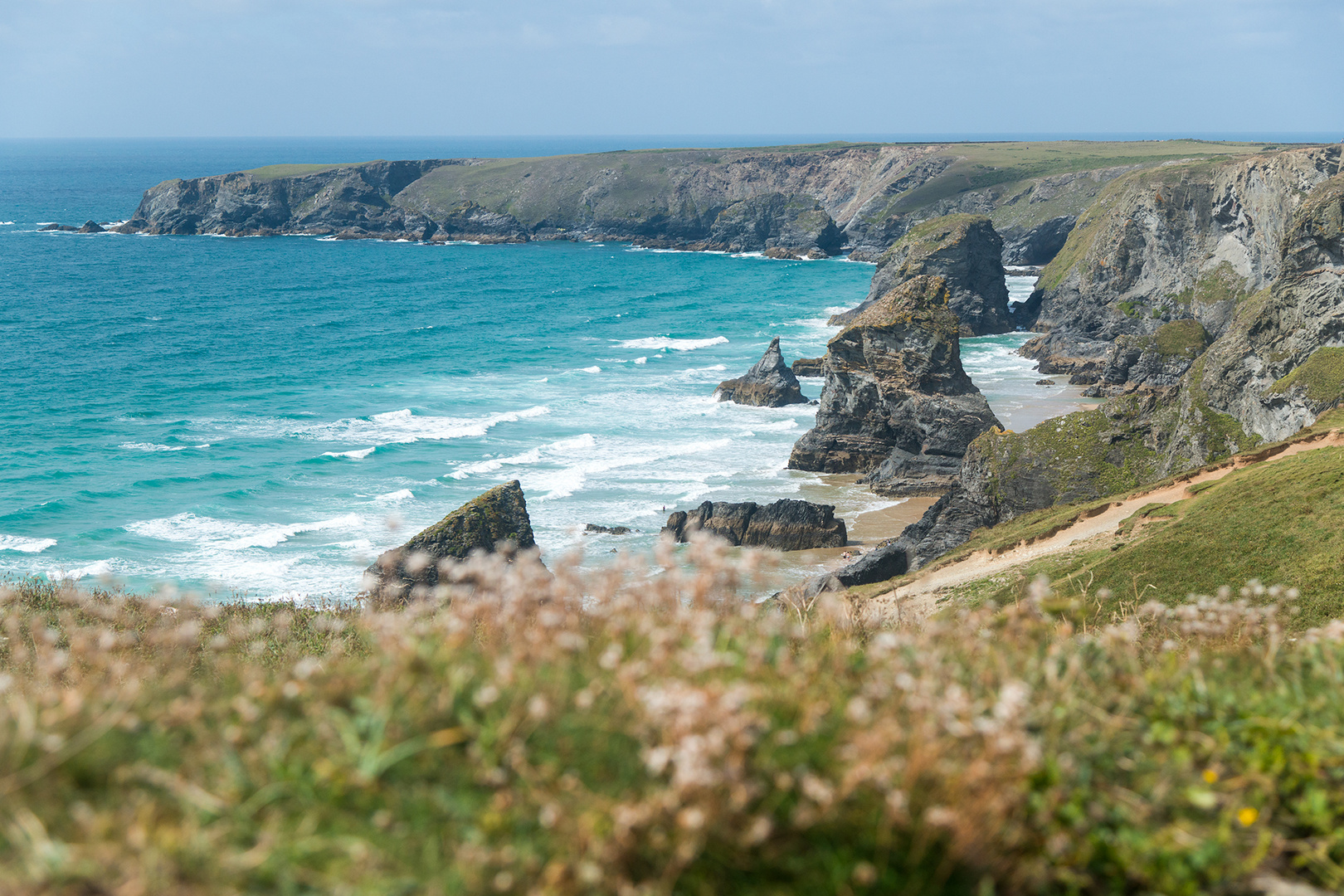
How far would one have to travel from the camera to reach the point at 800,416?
50.7 m

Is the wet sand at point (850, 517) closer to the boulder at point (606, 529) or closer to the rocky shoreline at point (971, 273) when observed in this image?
the rocky shoreline at point (971, 273)

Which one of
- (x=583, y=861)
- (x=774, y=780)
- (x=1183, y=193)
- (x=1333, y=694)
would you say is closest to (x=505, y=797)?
(x=583, y=861)

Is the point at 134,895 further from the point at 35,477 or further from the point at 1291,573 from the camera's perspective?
the point at 35,477

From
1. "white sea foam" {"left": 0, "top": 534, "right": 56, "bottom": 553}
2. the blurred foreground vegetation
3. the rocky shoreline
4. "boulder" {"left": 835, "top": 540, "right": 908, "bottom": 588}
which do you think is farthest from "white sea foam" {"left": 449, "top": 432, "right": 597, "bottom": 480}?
the blurred foreground vegetation

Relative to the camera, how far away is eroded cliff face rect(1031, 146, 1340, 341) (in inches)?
2376

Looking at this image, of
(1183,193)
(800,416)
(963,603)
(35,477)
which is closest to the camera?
(963,603)

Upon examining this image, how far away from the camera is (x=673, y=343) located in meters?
74.8

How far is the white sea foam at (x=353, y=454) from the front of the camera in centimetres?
4491

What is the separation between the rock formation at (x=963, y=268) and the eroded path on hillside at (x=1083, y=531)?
49553 millimetres

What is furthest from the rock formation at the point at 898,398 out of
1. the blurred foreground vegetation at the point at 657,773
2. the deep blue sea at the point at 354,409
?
the blurred foreground vegetation at the point at 657,773

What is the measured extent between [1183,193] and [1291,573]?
198ft

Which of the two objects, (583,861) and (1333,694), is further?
(1333,694)

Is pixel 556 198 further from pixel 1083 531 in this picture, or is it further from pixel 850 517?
pixel 1083 531

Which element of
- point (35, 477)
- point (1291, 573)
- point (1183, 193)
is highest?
point (1183, 193)
